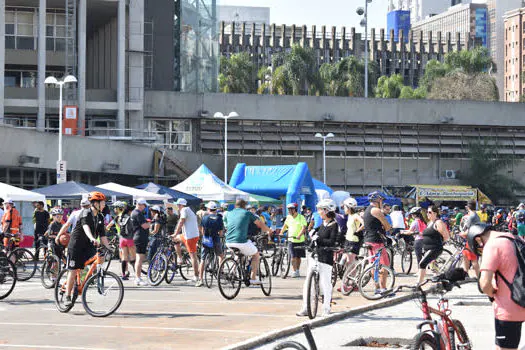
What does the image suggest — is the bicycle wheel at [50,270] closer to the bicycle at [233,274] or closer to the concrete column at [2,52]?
the bicycle at [233,274]

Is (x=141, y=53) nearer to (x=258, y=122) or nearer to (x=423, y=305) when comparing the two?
(x=258, y=122)

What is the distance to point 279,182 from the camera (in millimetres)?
42000

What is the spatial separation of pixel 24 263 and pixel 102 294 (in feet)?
27.6

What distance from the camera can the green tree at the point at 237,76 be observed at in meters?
101

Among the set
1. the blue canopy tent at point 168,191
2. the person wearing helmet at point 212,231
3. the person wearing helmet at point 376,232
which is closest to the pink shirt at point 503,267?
the person wearing helmet at point 376,232

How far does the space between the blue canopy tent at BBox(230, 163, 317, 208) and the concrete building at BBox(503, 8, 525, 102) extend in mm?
130784

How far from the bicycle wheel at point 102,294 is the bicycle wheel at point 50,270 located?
5348mm

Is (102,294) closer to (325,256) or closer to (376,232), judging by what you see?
(325,256)

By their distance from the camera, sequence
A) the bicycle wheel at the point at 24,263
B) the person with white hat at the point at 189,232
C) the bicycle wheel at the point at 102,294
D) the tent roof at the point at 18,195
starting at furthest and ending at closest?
1. the tent roof at the point at 18,195
2. the bicycle wheel at the point at 24,263
3. the person with white hat at the point at 189,232
4. the bicycle wheel at the point at 102,294

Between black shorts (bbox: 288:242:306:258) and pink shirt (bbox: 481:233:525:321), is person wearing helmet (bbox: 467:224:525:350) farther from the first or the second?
black shorts (bbox: 288:242:306:258)

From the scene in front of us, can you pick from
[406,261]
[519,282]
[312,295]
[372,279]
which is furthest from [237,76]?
[519,282]

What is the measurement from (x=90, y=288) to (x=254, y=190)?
91.5 feet

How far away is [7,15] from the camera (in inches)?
2704

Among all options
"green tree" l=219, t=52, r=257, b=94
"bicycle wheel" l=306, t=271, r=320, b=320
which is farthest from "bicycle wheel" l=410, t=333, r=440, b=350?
"green tree" l=219, t=52, r=257, b=94
